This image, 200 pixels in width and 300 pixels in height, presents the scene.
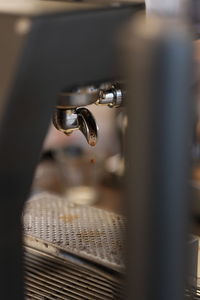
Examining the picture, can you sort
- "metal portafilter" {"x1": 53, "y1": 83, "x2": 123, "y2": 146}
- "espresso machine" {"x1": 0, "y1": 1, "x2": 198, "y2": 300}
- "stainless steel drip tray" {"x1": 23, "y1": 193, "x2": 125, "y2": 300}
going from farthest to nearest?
"stainless steel drip tray" {"x1": 23, "y1": 193, "x2": 125, "y2": 300}, "metal portafilter" {"x1": 53, "y1": 83, "x2": 123, "y2": 146}, "espresso machine" {"x1": 0, "y1": 1, "x2": 198, "y2": 300}

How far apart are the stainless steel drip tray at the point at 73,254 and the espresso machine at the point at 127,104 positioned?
0.63ft

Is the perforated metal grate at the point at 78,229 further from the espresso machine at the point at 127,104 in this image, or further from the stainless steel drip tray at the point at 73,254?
the espresso machine at the point at 127,104

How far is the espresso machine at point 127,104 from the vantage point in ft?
1.55

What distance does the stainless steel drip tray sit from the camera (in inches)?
30.2

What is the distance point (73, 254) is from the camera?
813 mm

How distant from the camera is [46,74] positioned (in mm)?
540

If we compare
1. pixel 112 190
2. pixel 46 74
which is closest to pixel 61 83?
pixel 46 74

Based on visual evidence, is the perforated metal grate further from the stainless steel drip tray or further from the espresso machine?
the espresso machine

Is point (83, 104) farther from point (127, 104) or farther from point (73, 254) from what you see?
point (73, 254)

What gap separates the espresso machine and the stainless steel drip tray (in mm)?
192

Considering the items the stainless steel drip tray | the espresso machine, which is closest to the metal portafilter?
the espresso machine

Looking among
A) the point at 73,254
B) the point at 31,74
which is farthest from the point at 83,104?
the point at 73,254

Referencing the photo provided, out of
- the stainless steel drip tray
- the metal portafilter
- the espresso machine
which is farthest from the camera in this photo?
the stainless steel drip tray

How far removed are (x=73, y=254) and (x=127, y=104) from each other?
14.8 inches
